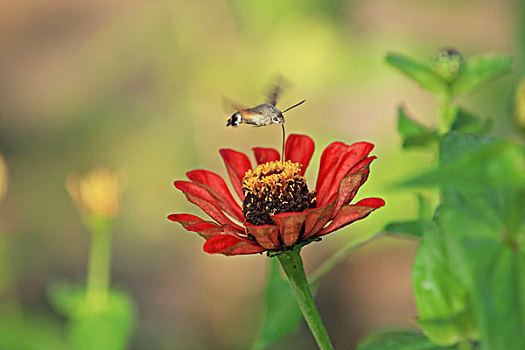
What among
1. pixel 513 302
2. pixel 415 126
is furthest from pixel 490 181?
pixel 415 126

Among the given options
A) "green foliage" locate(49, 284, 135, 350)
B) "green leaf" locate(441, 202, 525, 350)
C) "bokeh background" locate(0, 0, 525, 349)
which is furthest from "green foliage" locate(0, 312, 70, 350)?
"green leaf" locate(441, 202, 525, 350)

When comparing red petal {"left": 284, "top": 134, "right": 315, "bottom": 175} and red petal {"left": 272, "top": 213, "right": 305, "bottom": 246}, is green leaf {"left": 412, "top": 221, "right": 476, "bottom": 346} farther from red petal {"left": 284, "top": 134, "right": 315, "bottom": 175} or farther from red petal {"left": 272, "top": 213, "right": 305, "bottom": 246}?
red petal {"left": 284, "top": 134, "right": 315, "bottom": 175}

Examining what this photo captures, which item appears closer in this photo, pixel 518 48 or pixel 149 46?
pixel 518 48

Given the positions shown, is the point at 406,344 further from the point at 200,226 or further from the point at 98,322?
the point at 98,322

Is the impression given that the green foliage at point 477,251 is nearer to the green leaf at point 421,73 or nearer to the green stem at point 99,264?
the green leaf at point 421,73

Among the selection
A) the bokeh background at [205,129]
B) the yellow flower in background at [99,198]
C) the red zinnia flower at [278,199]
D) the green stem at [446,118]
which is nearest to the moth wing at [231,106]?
the red zinnia flower at [278,199]

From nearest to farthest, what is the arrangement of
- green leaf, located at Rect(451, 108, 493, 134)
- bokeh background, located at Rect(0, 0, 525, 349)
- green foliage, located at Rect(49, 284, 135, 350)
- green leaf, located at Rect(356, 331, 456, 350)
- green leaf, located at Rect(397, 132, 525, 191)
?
green leaf, located at Rect(397, 132, 525, 191) → green leaf, located at Rect(356, 331, 456, 350) → green leaf, located at Rect(451, 108, 493, 134) → green foliage, located at Rect(49, 284, 135, 350) → bokeh background, located at Rect(0, 0, 525, 349)

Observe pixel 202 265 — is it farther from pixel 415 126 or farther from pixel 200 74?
pixel 415 126

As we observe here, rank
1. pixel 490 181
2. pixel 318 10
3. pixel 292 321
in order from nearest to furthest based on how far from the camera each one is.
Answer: pixel 490 181
pixel 292 321
pixel 318 10
